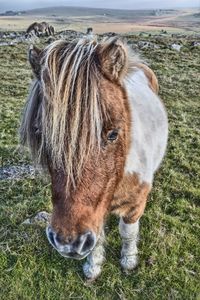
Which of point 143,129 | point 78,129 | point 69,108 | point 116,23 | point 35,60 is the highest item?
point 35,60

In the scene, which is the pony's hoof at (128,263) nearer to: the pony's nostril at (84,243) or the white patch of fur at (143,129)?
the white patch of fur at (143,129)

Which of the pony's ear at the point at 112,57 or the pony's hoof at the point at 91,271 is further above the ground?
the pony's ear at the point at 112,57

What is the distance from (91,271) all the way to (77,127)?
87.4 inches

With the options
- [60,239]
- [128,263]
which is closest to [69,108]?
[60,239]

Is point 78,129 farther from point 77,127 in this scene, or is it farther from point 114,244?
point 114,244

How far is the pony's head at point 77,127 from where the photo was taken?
8.05ft

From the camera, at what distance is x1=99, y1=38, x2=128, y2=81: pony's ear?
2.59 meters

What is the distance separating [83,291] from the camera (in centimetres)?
398

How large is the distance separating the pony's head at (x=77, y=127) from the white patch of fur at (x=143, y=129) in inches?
23.7

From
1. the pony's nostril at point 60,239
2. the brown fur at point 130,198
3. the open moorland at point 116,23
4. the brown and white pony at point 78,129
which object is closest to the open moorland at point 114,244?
the brown fur at point 130,198

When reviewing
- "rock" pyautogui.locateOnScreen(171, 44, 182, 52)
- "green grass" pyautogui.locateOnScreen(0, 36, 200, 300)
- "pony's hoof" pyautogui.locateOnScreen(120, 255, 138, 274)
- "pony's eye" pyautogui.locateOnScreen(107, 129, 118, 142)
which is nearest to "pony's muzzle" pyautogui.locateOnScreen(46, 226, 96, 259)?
"pony's eye" pyautogui.locateOnScreen(107, 129, 118, 142)

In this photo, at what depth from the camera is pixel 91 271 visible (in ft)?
13.5

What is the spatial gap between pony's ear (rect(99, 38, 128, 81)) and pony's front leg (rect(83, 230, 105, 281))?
2.08 meters

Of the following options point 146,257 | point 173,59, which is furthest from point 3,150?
point 173,59
